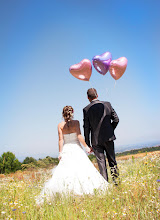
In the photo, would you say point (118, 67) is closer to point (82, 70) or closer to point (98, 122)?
point (82, 70)

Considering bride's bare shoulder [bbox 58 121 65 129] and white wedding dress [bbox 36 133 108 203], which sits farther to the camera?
bride's bare shoulder [bbox 58 121 65 129]

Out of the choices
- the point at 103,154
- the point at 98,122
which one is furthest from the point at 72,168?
the point at 98,122

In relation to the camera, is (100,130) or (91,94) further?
(91,94)

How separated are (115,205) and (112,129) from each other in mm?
2445

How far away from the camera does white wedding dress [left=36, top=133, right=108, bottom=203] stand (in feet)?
14.6

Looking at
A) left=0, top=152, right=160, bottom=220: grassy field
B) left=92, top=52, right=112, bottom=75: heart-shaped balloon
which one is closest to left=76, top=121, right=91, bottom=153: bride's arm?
left=0, top=152, right=160, bottom=220: grassy field

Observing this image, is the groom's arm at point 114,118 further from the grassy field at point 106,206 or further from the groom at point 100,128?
the grassy field at point 106,206

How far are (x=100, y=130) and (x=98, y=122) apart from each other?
20 centimetres

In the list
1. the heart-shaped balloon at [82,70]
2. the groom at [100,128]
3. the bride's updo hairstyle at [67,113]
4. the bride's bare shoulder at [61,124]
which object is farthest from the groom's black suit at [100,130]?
the heart-shaped balloon at [82,70]

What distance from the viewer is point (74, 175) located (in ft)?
15.2

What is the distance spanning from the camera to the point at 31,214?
3084 mm

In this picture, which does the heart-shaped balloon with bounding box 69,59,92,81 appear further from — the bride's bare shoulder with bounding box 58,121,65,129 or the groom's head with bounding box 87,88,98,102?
the bride's bare shoulder with bounding box 58,121,65,129

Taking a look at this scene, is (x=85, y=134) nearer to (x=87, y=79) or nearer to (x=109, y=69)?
(x=87, y=79)

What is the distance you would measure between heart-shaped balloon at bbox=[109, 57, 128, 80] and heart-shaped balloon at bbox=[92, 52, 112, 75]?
5.4 inches
